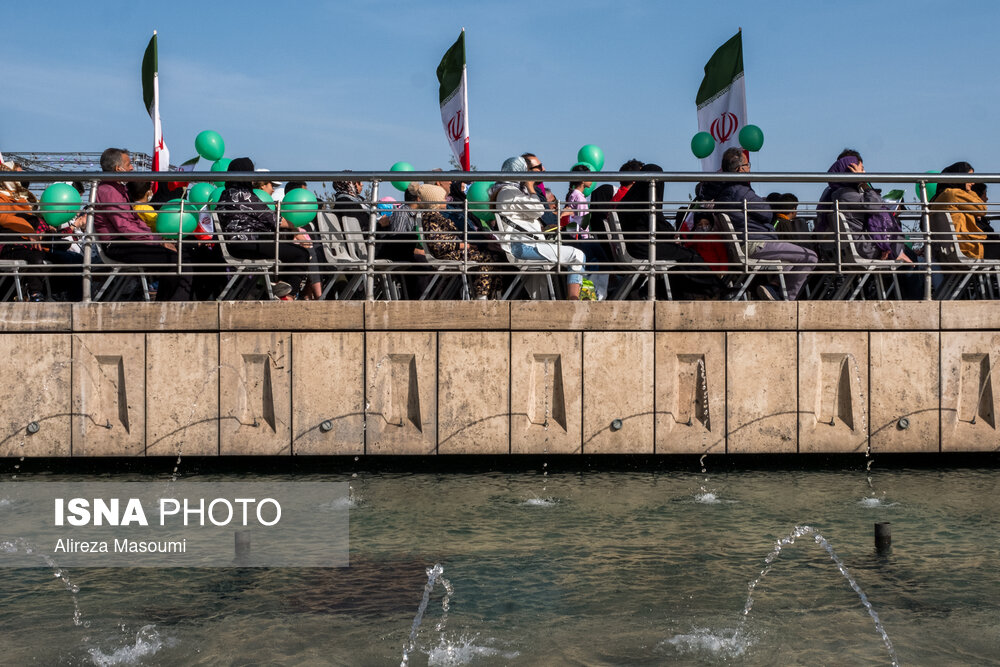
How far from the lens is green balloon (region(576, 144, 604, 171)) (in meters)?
15.1

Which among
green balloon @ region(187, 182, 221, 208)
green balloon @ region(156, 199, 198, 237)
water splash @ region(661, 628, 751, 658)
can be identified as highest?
green balloon @ region(187, 182, 221, 208)

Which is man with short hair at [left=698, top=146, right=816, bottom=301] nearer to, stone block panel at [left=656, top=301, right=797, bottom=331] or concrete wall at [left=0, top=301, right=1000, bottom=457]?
stone block panel at [left=656, top=301, right=797, bottom=331]

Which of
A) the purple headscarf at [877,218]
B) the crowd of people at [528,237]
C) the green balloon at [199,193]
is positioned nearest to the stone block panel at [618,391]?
the crowd of people at [528,237]

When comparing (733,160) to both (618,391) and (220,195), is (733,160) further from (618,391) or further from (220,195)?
(220,195)

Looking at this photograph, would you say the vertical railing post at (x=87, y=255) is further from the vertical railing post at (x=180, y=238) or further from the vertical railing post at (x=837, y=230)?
the vertical railing post at (x=837, y=230)

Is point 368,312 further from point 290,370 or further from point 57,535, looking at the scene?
point 57,535

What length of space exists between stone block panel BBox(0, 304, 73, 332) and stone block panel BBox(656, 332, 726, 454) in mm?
4812

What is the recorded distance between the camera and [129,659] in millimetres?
4855

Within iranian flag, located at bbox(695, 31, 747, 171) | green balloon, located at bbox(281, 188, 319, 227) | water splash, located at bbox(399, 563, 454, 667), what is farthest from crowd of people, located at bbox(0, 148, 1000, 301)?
iranian flag, located at bbox(695, 31, 747, 171)

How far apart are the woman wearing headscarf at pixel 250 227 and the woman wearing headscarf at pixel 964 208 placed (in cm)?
558

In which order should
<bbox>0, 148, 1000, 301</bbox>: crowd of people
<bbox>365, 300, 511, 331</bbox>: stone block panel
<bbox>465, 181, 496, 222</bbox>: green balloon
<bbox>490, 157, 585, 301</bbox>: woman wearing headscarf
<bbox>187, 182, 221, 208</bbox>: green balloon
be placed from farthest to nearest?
<bbox>187, 182, 221, 208</bbox>: green balloon < <bbox>465, 181, 496, 222</bbox>: green balloon < <bbox>490, 157, 585, 301</bbox>: woman wearing headscarf < <bbox>0, 148, 1000, 301</bbox>: crowd of people < <bbox>365, 300, 511, 331</bbox>: stone block panel

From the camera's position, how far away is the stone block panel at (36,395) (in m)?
9.19

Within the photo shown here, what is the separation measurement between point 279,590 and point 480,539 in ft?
5.01

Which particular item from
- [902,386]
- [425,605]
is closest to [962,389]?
[902,386]
